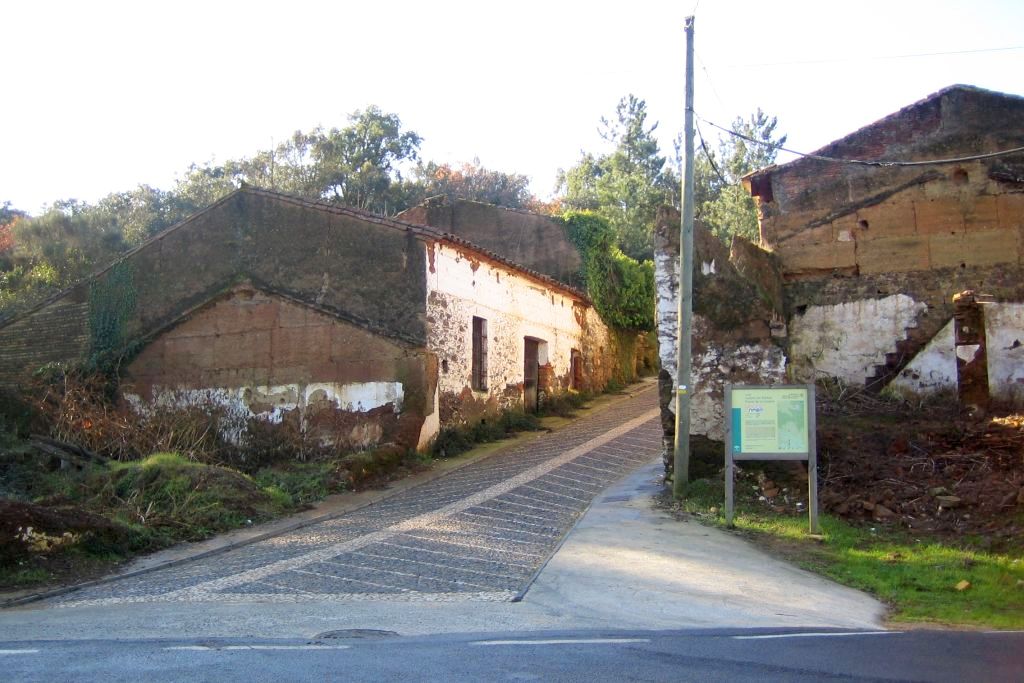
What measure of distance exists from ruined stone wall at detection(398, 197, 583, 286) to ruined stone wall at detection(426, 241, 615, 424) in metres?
2.14

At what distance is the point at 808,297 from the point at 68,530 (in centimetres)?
1436

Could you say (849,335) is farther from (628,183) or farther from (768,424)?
(628,183)

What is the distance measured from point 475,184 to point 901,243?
112 ft

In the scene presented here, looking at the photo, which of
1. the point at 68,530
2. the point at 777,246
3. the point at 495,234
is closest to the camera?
the point at 68,530

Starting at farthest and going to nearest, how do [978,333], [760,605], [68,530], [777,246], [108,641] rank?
[777,246]
[978,333]
[68,530]
[760,605]
[108,641]

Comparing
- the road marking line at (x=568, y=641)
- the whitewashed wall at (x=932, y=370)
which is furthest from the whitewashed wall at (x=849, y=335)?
the road marking line at (x=568, y=641)

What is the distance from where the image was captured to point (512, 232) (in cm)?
3166

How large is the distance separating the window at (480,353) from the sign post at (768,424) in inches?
385

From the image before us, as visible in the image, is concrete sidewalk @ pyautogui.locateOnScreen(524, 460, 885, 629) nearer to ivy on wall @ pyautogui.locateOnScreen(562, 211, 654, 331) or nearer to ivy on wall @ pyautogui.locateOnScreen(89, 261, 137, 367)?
ivy on wall @ pyautogui.locateOnScreen(89, 261, 137, 367)

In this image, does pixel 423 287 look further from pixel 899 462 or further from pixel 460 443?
pixel 899 462

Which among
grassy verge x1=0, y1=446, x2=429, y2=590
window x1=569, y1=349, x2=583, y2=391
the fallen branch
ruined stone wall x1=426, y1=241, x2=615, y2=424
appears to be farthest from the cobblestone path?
window x1=569, y1=349, x2=583, y2=391

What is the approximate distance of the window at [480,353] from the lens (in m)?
21.8

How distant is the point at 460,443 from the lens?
20.0 metres

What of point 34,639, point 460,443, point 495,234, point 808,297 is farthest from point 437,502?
point 495,234
